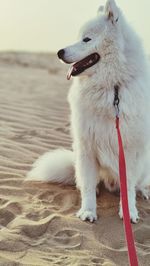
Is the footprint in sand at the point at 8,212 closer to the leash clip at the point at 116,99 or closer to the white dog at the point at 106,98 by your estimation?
the white dog at the point at 106,98

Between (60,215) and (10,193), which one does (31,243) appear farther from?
(10,193)

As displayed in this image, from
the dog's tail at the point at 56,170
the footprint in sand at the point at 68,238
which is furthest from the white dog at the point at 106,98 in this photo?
the dog's tail at the point at 56,170

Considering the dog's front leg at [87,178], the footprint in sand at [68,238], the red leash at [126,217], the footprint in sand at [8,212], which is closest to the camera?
the red leash at [126,217]

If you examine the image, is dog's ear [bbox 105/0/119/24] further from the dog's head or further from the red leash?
the red leash

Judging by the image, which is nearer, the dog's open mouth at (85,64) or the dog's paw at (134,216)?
the dog's open mouth at (85,64)

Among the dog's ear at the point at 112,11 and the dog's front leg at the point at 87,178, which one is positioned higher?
the dog's ear at the point at 112,11

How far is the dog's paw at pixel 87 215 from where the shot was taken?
3635mm

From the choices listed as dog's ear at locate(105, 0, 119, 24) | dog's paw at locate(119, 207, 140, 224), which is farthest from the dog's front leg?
dog's ear at locate(105, 0, 119, 24)

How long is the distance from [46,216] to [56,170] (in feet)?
2.48

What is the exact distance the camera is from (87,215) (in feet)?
12.0

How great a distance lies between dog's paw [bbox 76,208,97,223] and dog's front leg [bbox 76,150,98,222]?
1cm

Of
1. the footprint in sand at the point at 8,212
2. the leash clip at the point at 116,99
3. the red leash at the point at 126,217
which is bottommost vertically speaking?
the footprint in sand at the point at 8,212

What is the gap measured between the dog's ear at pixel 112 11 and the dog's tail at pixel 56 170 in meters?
1.31

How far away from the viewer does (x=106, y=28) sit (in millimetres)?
3486
